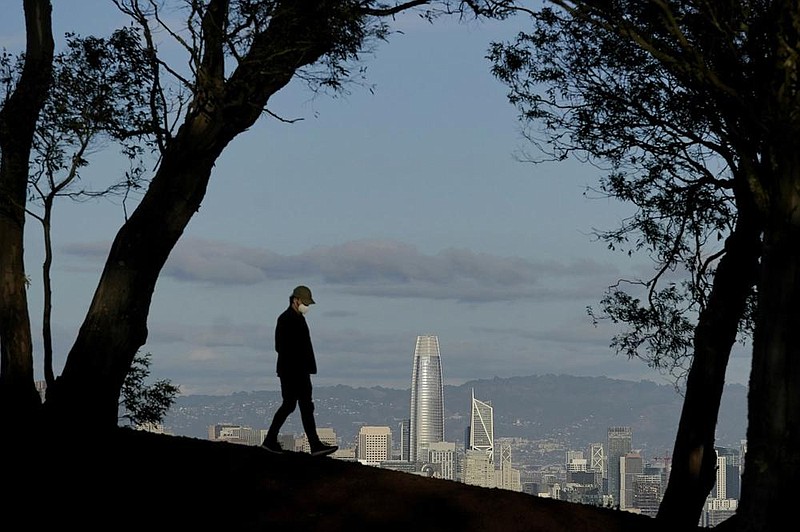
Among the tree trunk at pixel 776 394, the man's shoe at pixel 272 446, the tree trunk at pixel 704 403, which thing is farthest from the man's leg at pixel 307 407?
the tree trunk at pixel 776 394

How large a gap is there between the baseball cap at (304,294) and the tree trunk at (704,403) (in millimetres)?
4933

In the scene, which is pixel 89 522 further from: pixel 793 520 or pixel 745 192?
pixel 745 192

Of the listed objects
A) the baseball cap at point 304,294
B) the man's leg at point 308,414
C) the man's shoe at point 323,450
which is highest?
the baseball cap at point 304,294

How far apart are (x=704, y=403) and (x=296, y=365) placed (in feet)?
17.0

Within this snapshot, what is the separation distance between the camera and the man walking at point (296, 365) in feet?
59.0

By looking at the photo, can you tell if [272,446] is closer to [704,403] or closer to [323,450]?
[323,450]

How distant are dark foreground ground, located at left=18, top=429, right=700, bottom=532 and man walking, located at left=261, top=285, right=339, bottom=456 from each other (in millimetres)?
933

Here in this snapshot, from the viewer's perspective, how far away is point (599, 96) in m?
20.8

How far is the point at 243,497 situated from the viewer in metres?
15.0

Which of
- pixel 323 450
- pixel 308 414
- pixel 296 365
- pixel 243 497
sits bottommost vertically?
pixel 243 497

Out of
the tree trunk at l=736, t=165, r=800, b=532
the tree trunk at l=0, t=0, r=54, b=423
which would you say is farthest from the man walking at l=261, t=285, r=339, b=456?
the tree trunk at l=736, t=165, r=800, b=532

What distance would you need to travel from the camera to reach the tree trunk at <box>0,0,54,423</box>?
65.6ft

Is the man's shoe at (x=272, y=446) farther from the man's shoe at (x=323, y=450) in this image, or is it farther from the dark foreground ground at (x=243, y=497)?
the dark foreground ground at (x=243, y=497)

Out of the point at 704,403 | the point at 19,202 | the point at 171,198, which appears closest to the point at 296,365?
the point at 171,198
